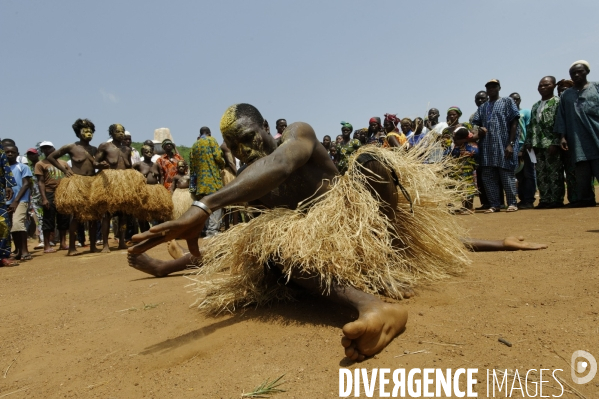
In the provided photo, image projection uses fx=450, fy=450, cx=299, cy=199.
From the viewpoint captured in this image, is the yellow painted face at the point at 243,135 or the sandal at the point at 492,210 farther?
the sandal at the point at 492,210

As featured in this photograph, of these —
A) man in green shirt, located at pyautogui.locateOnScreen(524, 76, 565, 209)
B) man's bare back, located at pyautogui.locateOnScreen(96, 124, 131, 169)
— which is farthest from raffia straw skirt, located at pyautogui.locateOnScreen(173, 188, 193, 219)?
man in green shirt, located at pyautogui.locateOnScreen(524, 76, 565, 209)

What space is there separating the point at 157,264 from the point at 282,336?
75.4 inches

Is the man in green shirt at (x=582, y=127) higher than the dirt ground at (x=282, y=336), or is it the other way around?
the man in green shirt at (x=582, y=127)

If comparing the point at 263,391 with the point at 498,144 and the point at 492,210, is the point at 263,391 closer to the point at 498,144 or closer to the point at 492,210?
the point at 492,210

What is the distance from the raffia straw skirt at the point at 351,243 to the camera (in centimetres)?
230

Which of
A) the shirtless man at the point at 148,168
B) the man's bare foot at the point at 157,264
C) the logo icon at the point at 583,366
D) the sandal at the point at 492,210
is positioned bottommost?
the logo icon at the point at 583,366

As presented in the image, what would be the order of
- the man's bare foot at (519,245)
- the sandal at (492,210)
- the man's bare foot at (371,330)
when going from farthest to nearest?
the sandal at (492,210)
the man's bare foot at (519,245)
the man's bare foot at (371,330)

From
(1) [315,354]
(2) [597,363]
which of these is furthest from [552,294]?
(1) [315,354]

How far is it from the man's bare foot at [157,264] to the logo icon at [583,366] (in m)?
2.93

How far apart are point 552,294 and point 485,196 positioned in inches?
225

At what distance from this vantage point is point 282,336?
2.16 m

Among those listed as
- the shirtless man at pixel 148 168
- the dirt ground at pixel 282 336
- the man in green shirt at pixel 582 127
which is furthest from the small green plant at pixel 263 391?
the shirtless man at pixel 148 168

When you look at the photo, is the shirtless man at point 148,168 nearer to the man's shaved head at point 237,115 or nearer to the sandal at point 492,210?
the sandal at point 492,210

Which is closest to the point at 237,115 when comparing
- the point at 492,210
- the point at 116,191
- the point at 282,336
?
the point at 282,336
